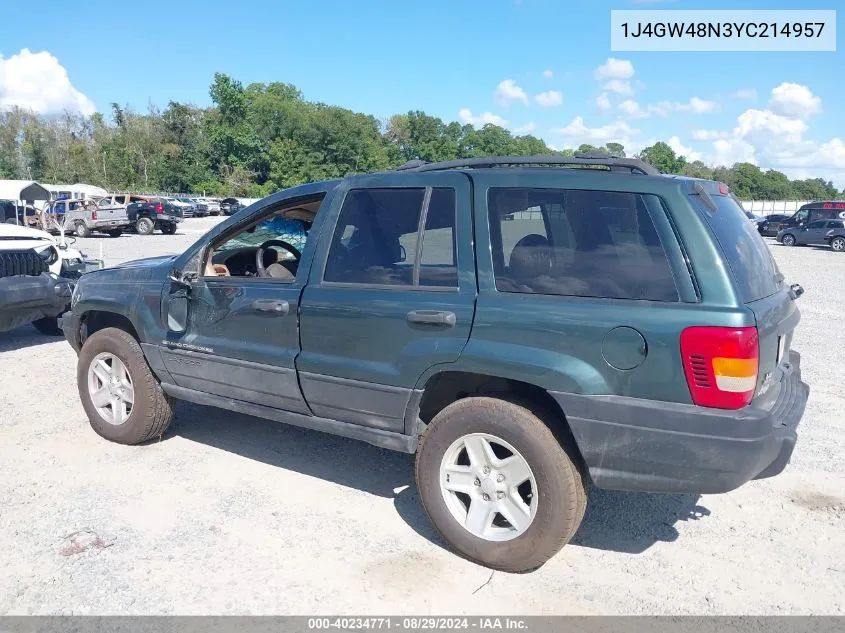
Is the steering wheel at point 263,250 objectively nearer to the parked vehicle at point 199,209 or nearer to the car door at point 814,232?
the car door at point 814,232

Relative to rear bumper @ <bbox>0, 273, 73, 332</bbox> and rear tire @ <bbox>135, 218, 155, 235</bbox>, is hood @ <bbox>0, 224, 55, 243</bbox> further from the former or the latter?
rear tire @ <bbox>135, 218, 155, 235</bbox>

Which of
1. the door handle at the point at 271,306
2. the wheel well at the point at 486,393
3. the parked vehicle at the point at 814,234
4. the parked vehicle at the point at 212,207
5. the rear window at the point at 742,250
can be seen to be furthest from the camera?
the parked vehicle at the point at 212,207

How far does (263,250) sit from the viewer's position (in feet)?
15.6

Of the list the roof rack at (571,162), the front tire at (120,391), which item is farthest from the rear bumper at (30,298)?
the roof rack at (571,162)

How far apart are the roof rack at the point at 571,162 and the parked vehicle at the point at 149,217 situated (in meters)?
27.5

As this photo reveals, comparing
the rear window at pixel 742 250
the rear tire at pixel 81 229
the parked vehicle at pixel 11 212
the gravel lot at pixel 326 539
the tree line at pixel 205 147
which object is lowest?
the gravel lot at pixel 326 539

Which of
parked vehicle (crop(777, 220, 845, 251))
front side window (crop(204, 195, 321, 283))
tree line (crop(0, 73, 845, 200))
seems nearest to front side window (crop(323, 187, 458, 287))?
front side window (crop(204, 195, 321, 283))

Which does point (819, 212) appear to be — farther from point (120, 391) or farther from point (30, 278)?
point (120, 391)

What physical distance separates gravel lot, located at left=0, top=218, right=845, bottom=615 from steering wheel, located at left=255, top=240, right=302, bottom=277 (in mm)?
1284

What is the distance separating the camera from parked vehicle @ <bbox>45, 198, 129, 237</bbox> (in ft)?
89.3

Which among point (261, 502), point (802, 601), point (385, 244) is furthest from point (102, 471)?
point (802, 601)

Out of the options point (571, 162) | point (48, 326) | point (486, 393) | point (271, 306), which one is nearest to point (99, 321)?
point (271, 306)

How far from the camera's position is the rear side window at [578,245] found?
301cm

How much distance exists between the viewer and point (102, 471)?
441 cm
